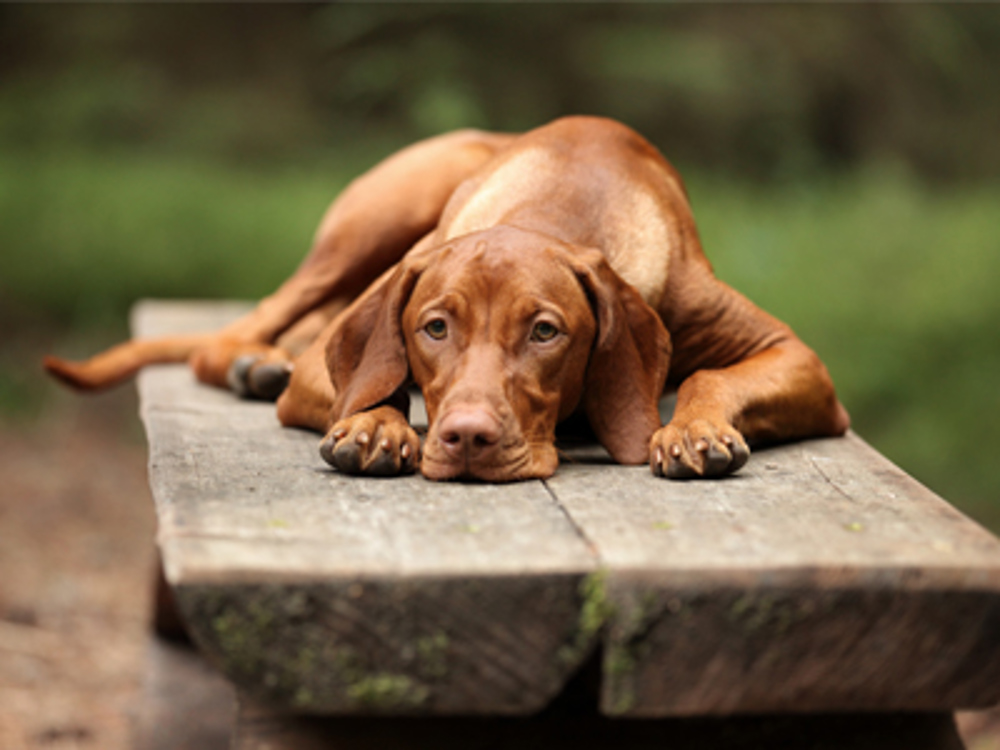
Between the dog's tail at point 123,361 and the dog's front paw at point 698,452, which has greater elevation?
the dog's front paw at point 698,452

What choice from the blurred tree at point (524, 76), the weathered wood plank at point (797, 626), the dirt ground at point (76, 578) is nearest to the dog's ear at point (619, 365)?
the weathered wood plank at point (797, 626)

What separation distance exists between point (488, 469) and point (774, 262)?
4.41 metres

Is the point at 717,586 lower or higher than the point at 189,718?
higher

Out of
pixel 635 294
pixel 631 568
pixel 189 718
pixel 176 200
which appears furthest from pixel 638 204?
pixel 176 200

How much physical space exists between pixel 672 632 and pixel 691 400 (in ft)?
3.24

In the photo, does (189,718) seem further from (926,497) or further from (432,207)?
(926,497)

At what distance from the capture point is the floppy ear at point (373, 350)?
2.58 metres

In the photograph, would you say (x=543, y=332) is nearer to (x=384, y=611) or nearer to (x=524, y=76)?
(x=384, y=611)

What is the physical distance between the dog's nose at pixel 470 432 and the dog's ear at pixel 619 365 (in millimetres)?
355

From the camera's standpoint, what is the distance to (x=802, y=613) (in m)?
1.68

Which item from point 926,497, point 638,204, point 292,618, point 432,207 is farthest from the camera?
point 432,207

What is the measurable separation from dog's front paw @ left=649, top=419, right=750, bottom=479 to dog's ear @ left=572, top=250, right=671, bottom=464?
11cm

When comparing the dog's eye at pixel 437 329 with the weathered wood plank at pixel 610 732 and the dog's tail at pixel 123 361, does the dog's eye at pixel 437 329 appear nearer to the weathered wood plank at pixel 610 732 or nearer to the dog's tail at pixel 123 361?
the weathered wood plank at pixel 610 732

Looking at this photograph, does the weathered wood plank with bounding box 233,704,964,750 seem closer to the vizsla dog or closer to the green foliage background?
the vizsla dog
